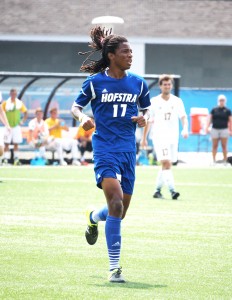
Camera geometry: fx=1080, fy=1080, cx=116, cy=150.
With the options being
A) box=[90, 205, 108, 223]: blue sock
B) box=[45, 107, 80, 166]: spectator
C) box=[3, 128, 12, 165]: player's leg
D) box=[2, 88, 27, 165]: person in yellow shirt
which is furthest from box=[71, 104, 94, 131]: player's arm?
box=[45, 107, 80, 166]: spectator

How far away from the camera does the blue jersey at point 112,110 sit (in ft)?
31.9

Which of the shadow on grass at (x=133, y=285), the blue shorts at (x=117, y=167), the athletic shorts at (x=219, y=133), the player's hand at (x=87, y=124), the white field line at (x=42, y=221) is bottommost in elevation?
the athletic shorts at (x=219, y=133)

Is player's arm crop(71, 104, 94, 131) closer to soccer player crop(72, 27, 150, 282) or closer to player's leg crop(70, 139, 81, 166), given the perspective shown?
soccer player crop(72, 27, 150, 282)

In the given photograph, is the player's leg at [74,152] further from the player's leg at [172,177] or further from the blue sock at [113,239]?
the blue sock at [113,239]

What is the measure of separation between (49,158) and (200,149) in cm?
847

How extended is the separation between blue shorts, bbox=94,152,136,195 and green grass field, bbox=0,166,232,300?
31.3 inches

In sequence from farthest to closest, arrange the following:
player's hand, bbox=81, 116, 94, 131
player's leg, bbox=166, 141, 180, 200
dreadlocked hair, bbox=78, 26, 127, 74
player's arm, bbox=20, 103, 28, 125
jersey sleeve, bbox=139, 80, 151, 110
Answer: player's arm, bbox=20, 103, 28, 125, player's leg, bbox=166, 141, 180, 200, jersey sleeve, bbox=139, 80, 151, 110, dreadlocked hair, bbox=78, 26, 127, 74, player's hand, bbox=81, 116, 94, 131

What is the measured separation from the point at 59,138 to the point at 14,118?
1.38m

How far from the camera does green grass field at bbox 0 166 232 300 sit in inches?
340

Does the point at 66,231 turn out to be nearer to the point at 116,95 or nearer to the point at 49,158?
the point at 116,95

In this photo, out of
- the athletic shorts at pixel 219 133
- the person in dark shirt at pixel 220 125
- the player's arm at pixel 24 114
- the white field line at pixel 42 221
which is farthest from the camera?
the athletic shorts at pixel 219 133

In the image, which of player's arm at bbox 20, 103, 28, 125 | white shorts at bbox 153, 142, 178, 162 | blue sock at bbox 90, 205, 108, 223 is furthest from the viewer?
player's arm at bbox 20, 103, 28, 125

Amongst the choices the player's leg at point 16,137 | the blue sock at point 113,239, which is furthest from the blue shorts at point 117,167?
the player's leg at point 16,137

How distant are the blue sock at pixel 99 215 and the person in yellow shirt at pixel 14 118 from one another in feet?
63.3
